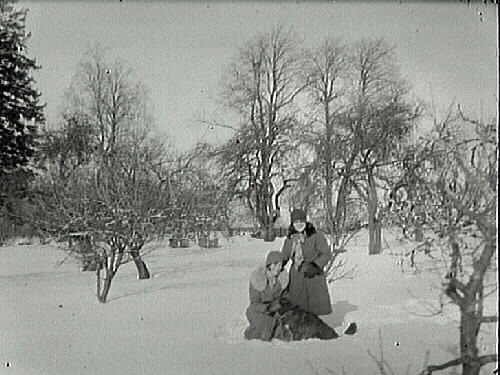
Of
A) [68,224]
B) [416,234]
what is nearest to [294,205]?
[416,234]

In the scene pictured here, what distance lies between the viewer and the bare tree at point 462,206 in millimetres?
1089

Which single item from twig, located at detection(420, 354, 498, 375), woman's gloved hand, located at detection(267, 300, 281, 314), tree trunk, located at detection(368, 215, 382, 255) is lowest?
twig, located at detection(420, 354, 498, 375)

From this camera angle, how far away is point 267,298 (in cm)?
135

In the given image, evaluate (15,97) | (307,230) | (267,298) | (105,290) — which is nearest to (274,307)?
(267,298)

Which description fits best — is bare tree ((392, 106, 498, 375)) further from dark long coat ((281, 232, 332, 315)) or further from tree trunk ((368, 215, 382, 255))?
dark long coat ((281, 232, 332, 315))

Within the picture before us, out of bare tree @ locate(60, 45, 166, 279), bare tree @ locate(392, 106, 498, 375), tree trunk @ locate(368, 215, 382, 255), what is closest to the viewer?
bare tree @ locate(392, 106, 498, 375)

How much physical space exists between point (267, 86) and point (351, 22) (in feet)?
0.77

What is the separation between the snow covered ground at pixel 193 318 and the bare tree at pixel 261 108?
0.47ft

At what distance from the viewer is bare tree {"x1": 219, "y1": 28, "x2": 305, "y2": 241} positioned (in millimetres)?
1320

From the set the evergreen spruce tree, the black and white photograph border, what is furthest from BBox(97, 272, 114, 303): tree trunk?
the evergreen spruce tree

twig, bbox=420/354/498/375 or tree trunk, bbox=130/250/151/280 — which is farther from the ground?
tree trunk, bbox=130/250/151/280

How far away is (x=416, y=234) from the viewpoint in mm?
1181

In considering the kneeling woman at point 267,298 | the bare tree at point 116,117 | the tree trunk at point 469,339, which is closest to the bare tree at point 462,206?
the tree trunk at point 469,339

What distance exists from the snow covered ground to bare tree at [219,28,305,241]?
0.47 feet
